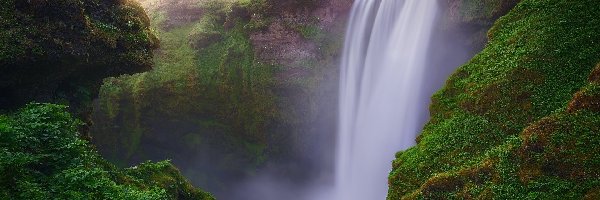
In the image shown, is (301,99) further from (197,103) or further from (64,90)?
(64,90)

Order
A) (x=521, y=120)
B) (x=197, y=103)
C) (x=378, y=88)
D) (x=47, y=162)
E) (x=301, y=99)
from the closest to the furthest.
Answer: (x=47, y=162), (x=521, y=120), (x=378, y=88), (x=301, y=99), (x=197, y=103)

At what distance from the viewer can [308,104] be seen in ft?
68.3

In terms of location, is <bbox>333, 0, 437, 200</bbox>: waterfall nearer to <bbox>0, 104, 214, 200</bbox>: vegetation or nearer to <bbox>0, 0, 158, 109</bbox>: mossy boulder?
<bbox>0, 0, 158, 109</bbox>: mossy boulder

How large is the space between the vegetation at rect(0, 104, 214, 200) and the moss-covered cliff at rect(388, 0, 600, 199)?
492 centimetres

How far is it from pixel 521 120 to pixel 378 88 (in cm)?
935

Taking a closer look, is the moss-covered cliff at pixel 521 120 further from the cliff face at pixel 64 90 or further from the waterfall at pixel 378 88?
the waterfall at pixel 378 88

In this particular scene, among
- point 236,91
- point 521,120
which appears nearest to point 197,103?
point 236,91

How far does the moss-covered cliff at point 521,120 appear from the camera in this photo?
22.9 feet

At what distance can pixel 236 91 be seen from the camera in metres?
21.1

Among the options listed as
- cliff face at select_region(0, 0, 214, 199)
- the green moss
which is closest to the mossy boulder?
cliff face at select_region(0, 0, 214, 199)

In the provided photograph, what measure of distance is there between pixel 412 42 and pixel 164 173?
9.20m

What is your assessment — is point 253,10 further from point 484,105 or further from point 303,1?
point 484,105

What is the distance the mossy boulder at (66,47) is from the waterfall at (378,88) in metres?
7.96

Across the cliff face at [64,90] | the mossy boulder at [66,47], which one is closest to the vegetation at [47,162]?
the cliff face at [64,90]
